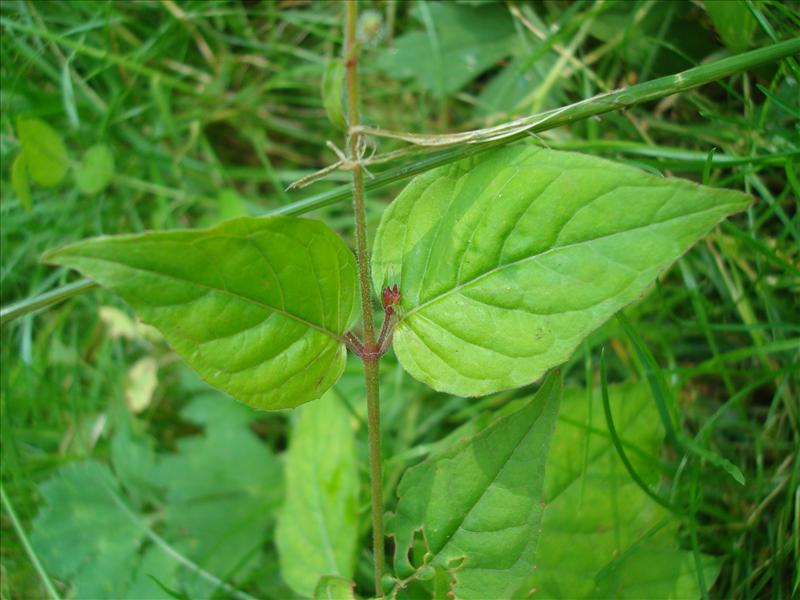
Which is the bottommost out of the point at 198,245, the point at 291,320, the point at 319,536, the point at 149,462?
the point at 149,462

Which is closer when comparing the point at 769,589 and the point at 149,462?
the point at 769,589

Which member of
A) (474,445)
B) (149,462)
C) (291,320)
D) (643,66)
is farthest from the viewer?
(149,462)

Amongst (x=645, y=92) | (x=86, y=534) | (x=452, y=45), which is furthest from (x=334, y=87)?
(x=86, y=534)

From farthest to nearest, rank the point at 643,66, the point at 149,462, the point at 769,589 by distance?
1. the point at 149,462
2. the point at 643,66
3. the point at 769,589

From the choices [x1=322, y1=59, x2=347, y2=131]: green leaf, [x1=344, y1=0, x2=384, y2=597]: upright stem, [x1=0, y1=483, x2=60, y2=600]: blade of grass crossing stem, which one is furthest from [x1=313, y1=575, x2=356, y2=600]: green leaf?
[x1=322, y1=59, x2=347, y2=131]: green leaf

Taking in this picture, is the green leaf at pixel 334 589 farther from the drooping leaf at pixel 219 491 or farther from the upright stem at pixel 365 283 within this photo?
the drooping leaf at pixel 219 491

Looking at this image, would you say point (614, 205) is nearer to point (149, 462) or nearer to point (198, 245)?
point (198, 245)

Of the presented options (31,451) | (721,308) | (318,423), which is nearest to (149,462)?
(31,451)
